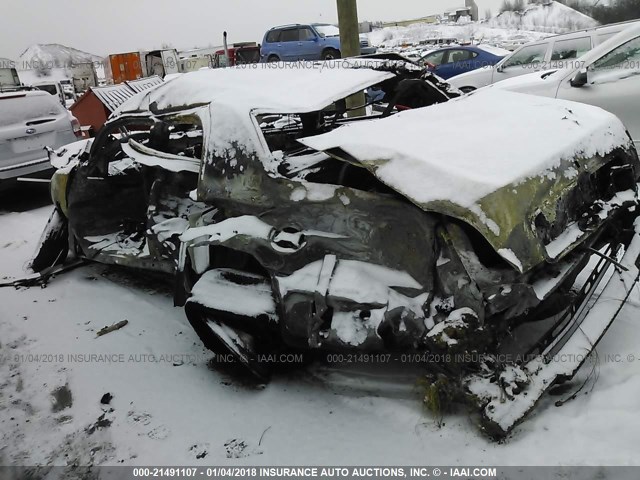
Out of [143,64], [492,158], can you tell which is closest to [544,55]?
[492,158]

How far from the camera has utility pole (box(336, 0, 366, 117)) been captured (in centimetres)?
572

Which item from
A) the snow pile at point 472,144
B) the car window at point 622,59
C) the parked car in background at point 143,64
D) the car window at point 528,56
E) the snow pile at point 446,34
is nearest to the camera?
the snow pile at point 472,144

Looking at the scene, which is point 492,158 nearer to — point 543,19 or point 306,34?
point 306,34

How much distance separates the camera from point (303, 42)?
731 inches

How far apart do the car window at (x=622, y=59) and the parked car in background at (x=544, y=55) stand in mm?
2214

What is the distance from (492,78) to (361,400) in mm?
8334

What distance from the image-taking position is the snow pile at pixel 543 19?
43069 millimetres

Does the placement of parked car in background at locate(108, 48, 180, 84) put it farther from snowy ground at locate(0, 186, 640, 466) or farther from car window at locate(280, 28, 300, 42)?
snowy ground at locate(0, 186, 640, 466)


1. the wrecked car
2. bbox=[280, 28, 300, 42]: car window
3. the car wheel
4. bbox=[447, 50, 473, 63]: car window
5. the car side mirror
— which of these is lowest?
the wrecked car

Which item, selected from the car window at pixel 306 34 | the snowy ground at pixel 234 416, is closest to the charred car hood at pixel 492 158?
the snowy ground at pixel 234 416

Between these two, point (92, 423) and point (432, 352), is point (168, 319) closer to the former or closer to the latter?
point (92, 423)

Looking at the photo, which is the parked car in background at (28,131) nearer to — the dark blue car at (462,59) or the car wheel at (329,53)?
the dark blue car at (462,59)

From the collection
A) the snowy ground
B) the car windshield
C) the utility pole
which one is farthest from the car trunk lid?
the car windshield

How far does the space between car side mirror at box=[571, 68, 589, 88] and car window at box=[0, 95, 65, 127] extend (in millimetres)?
7011
